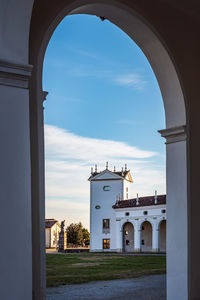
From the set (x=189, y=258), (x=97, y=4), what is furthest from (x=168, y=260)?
(x=97, y=4)

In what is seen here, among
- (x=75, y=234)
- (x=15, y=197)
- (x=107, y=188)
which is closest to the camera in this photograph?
(x=15, y=197)

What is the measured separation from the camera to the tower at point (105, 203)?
1919 inches

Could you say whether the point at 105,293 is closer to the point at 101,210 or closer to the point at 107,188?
the point at 101,210

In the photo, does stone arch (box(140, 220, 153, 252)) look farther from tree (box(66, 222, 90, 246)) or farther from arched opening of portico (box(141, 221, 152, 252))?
tree (box(66, 222, 90, 246))

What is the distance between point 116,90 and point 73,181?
11.3 meters

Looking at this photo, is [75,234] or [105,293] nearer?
[105,293]

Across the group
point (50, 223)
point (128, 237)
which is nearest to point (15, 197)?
point (128, 237)

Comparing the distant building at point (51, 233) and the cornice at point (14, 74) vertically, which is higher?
the cornice at point (14, 74)

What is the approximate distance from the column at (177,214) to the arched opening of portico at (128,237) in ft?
137

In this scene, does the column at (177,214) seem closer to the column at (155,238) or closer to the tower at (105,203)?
the column at (155,238)

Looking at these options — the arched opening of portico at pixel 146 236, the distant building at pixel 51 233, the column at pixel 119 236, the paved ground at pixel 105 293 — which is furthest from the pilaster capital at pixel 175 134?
the distant building at pixel 51 233

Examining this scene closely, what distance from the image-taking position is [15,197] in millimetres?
3268

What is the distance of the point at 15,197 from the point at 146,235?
144ft

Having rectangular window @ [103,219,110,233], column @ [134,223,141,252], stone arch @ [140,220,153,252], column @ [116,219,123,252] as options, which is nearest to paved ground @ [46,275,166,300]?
column @ [134,223,141,252]
